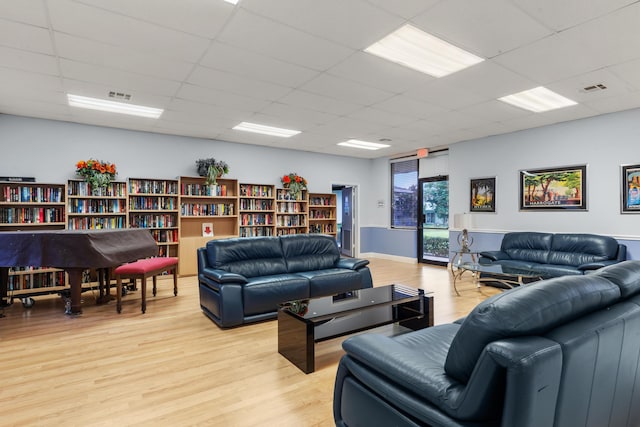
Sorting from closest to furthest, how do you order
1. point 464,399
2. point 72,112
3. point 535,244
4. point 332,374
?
point 464,399
point 332,374
point 72,112
point 535,244

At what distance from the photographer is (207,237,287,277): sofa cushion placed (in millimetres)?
4082

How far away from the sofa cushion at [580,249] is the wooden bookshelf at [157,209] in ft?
22.0

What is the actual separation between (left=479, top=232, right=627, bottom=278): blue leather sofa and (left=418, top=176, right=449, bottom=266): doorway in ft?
5.99

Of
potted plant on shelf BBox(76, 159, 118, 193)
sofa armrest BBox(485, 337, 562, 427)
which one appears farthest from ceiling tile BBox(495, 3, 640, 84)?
potted plant on shelf BBox(76, 159, 118, 193)

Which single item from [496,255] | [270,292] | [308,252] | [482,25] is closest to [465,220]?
[496,255]

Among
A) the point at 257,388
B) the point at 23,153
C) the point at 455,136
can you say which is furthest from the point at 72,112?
the point at 455,136

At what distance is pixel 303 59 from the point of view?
3.44 metres

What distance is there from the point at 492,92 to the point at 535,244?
2.91m

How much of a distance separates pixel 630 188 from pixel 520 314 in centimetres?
561

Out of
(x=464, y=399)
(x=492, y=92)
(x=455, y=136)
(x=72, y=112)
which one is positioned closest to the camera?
(x=464, y=399)

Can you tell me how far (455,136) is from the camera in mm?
6836

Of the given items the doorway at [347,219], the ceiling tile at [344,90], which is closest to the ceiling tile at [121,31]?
the ceiling tile at [344,90]

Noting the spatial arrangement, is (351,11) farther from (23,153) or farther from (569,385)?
(23,153)

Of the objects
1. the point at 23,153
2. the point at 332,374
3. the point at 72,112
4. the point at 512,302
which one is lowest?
the point at 332,374
